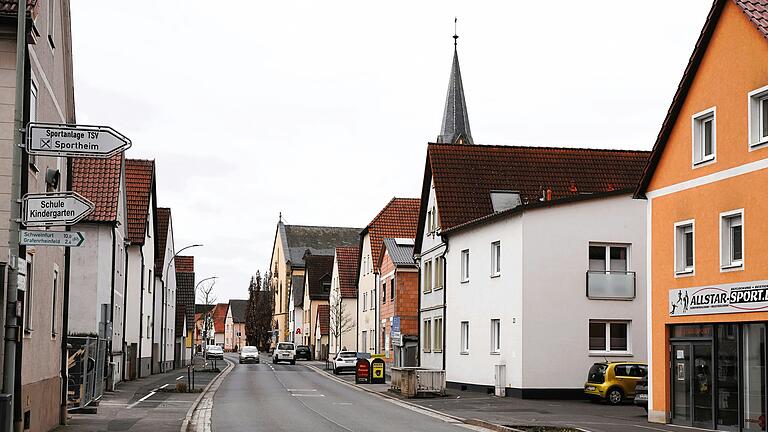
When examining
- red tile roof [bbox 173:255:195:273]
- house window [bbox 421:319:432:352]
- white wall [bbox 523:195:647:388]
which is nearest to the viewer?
white wall [bbox 523:195:647:388]

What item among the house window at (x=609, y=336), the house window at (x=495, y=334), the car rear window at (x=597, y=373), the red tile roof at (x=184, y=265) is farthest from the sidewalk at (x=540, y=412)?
the red tile roof at (x=184, y=265)

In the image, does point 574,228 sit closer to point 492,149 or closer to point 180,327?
point 492,149

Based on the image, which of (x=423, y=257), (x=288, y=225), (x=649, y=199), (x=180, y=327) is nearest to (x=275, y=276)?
(x=288, y=225)

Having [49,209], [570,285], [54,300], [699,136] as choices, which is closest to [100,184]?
[570,285]

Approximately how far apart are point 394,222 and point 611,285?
1314 inches

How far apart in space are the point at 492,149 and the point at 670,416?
74.7 ft

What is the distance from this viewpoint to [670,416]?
24.1 m

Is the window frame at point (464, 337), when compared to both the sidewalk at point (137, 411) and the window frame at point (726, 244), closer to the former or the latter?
the sidewalk at point (137, 411)

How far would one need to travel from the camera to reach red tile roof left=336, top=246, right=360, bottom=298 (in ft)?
262

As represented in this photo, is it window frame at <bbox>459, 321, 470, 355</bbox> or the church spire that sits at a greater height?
the church spire

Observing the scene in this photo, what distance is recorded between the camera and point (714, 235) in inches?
880

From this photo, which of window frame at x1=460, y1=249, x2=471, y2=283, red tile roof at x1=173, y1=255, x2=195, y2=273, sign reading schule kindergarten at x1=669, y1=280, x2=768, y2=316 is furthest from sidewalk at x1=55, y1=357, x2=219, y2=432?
red tile roof at x1=173, y1=255, x2=195, y2=273

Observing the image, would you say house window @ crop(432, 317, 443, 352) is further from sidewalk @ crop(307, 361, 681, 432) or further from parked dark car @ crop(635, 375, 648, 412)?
parked dark car @ crop(635, 375, 648, 412)

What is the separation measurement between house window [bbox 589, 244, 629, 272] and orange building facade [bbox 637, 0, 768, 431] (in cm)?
930
